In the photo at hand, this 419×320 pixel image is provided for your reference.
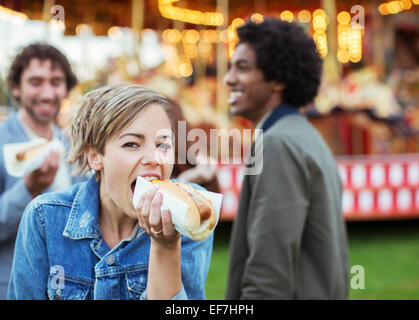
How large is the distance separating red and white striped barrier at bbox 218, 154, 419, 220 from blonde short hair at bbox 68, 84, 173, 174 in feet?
16.8

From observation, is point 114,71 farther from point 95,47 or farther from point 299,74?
point 299,74

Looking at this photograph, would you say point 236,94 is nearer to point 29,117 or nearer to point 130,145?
point 29,117

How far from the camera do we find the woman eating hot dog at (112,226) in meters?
0.76

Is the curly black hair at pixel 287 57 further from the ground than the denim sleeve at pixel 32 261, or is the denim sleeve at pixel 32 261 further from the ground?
the curly black hair at pixel 287 57

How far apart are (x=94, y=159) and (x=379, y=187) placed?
5.85 metres

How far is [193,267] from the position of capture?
35.1 inches

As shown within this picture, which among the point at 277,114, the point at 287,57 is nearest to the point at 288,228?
the point at 277,114

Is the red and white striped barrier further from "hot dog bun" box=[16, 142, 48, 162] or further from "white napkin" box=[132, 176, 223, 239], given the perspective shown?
"white napkin" box=[132, 176, 223, 239]

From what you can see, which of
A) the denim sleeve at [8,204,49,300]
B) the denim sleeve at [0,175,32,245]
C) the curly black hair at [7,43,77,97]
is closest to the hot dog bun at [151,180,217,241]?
the denim sleeve at [8,204,49,300]

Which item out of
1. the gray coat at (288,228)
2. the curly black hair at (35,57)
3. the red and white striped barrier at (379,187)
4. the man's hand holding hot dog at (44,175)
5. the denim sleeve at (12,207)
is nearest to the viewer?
the man's hand holding hot dog at (44,175)

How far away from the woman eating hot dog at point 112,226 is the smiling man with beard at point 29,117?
336 mm

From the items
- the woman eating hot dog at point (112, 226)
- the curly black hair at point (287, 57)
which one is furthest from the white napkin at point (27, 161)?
the curly black hair at point (287, 57)

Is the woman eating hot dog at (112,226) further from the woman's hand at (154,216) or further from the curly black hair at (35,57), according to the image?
the curly black hair at (35,57)

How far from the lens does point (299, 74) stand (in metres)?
2.08
